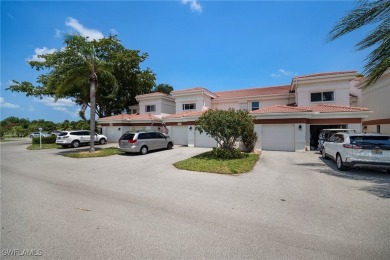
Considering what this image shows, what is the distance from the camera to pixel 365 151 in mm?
8586

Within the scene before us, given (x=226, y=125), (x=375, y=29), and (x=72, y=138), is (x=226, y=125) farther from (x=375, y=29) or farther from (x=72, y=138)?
(x=72, y=138)

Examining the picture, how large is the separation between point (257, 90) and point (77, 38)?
2147cm

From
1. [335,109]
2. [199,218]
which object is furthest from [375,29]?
[335,109]

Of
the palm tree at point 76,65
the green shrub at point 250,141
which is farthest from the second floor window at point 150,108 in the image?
the green shrub at point 250,141

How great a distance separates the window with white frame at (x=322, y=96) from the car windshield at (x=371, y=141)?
12.4 m

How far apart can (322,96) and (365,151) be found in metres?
13.4

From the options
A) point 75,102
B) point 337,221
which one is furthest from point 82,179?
point 75,102

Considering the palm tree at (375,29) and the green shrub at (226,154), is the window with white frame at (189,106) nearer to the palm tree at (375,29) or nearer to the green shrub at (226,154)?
the green shrub at (226,154)

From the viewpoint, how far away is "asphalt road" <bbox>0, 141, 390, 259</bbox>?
11.2 feet

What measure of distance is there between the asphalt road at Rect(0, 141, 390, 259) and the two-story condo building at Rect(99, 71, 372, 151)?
898 centimetres

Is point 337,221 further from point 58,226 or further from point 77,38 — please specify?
point 77,38

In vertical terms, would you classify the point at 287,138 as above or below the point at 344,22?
below

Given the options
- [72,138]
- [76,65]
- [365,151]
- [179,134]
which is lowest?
[365,151]

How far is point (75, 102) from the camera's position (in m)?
34.6
